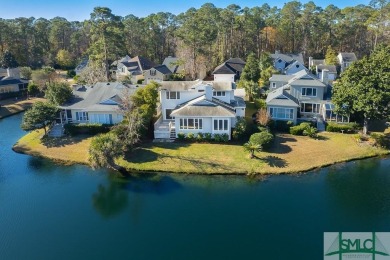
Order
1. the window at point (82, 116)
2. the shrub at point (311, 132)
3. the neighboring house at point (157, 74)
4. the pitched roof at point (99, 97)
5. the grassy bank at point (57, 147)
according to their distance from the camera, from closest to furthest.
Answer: the grassy bank at point (57, 147) → the shrub at point (311, 132) → the pitched roof at point (99, 97) → the window at point (82, 116) → the neighboring house at point (157, 74)

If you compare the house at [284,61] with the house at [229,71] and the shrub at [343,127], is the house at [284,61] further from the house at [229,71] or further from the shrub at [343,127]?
the shrub at [343,127]

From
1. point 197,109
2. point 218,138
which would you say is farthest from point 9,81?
point 218,138

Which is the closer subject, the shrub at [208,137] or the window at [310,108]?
the shrub at [208,137]

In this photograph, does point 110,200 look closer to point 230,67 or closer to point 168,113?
point 168,113

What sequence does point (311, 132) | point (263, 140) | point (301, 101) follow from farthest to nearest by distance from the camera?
1. point (301, 101)
2. point (311, 132)
3. point (263, 140)

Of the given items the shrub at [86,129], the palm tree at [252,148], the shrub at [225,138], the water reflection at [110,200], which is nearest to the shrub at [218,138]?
the shrub at [225,138]

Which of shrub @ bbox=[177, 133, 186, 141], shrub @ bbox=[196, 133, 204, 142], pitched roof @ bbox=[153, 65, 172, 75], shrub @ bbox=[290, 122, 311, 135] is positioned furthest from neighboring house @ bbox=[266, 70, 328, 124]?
pitched roof @ bbox=[153, 65, 172, 75]

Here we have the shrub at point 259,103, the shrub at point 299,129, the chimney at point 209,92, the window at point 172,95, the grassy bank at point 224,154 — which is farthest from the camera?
the shrub at point 259,103
